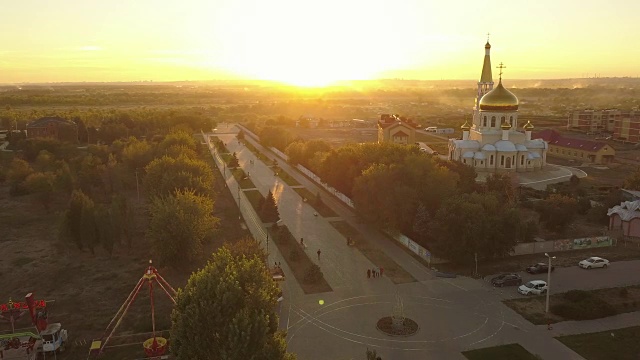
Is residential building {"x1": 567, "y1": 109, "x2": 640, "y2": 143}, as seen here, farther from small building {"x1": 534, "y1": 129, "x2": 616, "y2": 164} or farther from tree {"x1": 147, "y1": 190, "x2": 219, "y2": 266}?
tree {"x1": 147, "y1": 190, "x2": 219, "y2": 266}

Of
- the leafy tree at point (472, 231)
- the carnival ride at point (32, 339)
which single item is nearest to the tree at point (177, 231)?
the carnival ride at point (32, 339)

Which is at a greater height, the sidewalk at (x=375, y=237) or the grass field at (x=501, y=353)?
the sidewalk at (x=375, y=237)

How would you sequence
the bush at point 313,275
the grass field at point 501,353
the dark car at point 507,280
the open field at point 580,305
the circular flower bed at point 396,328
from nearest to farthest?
1. the grass field at point 501,353
2. the circular flower bed at point 396,328
3. the open field at point 580,305
4. the dark car at point 507,280
5. the bush at point 313,275

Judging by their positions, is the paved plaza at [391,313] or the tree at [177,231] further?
the tree at [177,231]

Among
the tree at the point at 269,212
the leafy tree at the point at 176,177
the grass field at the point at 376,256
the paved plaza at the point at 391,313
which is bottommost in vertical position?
the paved plaza at the point at 391,313

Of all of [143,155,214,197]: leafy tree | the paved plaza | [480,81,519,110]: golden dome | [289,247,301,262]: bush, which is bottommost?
the paved plaza

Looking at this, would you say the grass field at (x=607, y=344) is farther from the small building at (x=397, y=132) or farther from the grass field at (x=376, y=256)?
the small building at (x=397, y=132)

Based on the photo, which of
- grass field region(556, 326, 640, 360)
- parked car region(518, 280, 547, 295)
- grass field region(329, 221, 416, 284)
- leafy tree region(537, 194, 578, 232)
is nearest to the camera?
grass field region(556, 326, 640, 360)

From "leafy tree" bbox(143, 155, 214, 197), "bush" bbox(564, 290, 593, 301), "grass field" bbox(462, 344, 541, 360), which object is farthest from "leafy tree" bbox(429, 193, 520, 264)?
"leafy tree" bbox(143, 155, 214, 197)
